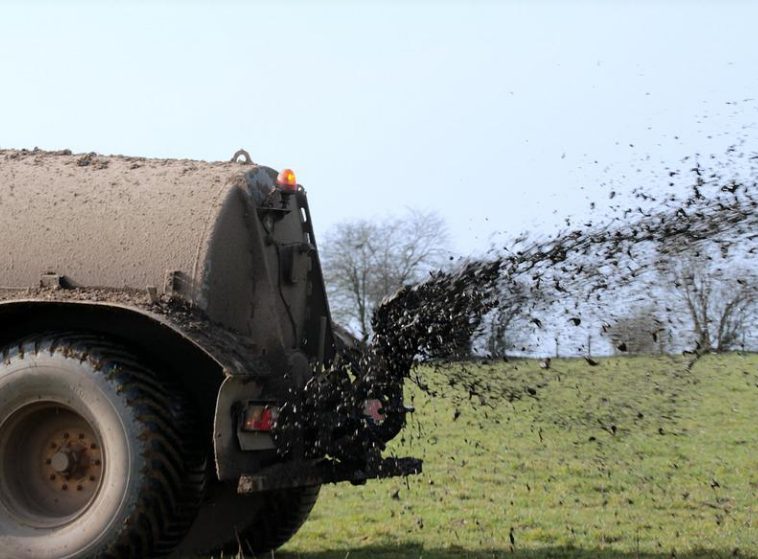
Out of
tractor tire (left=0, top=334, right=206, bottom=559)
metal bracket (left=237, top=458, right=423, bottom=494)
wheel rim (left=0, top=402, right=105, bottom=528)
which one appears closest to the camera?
tractor tire (left=0, top=334, right=206, bottom=559)

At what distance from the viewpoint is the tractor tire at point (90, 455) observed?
17.1 feet

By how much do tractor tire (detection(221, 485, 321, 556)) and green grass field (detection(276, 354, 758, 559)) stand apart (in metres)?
0.23

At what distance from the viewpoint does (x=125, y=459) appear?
5230 mm

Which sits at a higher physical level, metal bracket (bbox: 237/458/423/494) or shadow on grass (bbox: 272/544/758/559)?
metal bracket (bbox: 237/458/423/494)

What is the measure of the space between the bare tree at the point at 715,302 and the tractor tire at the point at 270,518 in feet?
8.12

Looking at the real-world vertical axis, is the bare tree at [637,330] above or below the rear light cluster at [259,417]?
above

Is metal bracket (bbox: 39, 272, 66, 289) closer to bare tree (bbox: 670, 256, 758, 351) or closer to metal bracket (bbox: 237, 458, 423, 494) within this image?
metal bracket (bbox: 237, 458, 423, 494)

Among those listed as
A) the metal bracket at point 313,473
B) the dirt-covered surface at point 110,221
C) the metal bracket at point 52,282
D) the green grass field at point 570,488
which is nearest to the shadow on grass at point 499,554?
the green grass field at point 570,488

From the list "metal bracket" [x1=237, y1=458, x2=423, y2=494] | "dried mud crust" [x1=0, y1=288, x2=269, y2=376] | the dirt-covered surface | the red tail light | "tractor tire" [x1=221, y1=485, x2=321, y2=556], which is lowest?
"tractor tire" [x1=221, y1=485, x2=321, y2=556]

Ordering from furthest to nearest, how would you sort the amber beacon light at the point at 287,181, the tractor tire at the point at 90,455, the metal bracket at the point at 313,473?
1. the amber beacon light at the point at 287,181
2. the metal bracket at the point at 313,473
3. the tractor tire at the point at 90,455

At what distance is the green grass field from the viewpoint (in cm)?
674

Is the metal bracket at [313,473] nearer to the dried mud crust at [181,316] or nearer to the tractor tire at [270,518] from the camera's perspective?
the dried mud crust at [181,316]

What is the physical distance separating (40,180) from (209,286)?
126 centimetres

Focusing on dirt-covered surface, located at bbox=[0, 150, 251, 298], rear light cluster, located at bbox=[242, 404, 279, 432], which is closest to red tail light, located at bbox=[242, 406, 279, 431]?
rear light cluster, located at bbox=[242, 404, 279, 432]
